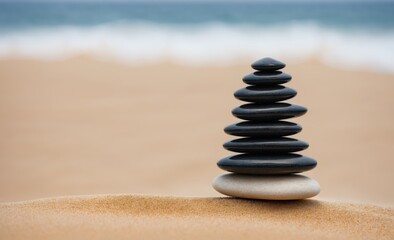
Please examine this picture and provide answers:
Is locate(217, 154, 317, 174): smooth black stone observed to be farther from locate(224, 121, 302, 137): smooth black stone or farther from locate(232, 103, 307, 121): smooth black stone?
locate(232, 103, 307, 121): smooth black stone

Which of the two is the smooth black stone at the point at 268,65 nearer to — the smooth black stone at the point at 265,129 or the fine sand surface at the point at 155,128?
the smooth black stone at the point at 265,129

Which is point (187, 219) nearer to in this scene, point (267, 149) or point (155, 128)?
point (267, 149)

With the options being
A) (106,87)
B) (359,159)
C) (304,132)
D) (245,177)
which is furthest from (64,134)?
(245,177)

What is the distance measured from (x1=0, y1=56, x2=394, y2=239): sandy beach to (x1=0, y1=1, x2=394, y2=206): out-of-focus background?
0.09 ft

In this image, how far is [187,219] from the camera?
12.3ft

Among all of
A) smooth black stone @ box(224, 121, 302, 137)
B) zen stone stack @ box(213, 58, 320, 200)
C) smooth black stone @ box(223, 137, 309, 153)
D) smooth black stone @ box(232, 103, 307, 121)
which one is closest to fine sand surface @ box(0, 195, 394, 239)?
zen stone stack @ box(213, 58, 320, 200)

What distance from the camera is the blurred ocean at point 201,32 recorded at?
53.6 ft

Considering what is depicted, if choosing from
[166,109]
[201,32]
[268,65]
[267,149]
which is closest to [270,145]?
[267,149]

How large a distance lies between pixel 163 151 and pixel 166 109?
1.89 m

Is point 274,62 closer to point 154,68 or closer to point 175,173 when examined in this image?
point 175,173

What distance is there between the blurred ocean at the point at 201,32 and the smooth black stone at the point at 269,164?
10280 millimetres

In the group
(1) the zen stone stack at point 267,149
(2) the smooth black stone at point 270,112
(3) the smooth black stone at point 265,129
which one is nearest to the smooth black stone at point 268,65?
(1) the zen stone stack at point 267,149

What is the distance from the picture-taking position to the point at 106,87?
12.2 m

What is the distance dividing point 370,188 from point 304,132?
99.0 inches
